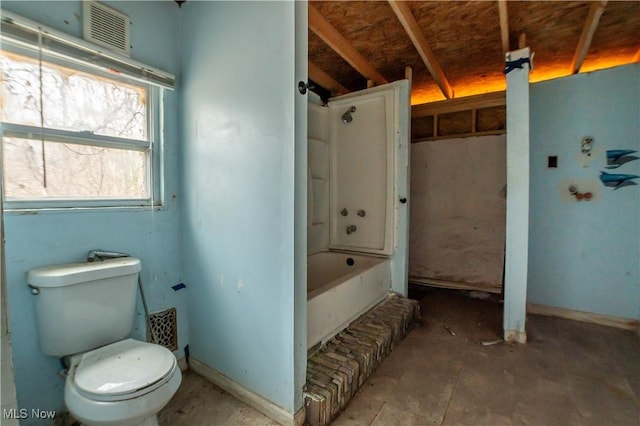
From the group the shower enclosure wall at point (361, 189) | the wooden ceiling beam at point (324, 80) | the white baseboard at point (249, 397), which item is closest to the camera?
the white baseboard at point (249, 397)

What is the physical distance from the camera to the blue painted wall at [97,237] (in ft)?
4.14

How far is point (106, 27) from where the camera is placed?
1.46 meters

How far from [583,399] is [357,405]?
4.09 feet

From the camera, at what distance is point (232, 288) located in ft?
5.21

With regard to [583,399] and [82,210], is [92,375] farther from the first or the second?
[583,399]

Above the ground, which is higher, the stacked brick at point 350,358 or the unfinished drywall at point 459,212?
the unfinished drywall at point 459,212

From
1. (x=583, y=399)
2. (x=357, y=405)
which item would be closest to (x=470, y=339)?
(x=583, y=399)

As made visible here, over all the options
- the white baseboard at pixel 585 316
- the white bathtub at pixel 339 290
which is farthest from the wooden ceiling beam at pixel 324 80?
the white baseboard at pixel 585 316

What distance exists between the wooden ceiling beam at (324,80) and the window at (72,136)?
1633 millimetres

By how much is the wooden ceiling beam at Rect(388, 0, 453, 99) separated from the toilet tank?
222 cm

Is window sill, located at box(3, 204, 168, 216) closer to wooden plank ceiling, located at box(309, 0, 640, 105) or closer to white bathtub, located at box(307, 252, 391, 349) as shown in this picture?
white bathtub, located at box(307, 252, 391, 349)

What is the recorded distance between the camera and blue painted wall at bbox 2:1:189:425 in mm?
1261

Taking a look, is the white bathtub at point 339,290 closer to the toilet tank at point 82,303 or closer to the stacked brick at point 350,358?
the stacked brick at point 350,358

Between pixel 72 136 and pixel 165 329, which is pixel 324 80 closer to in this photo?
pixel 72 136
